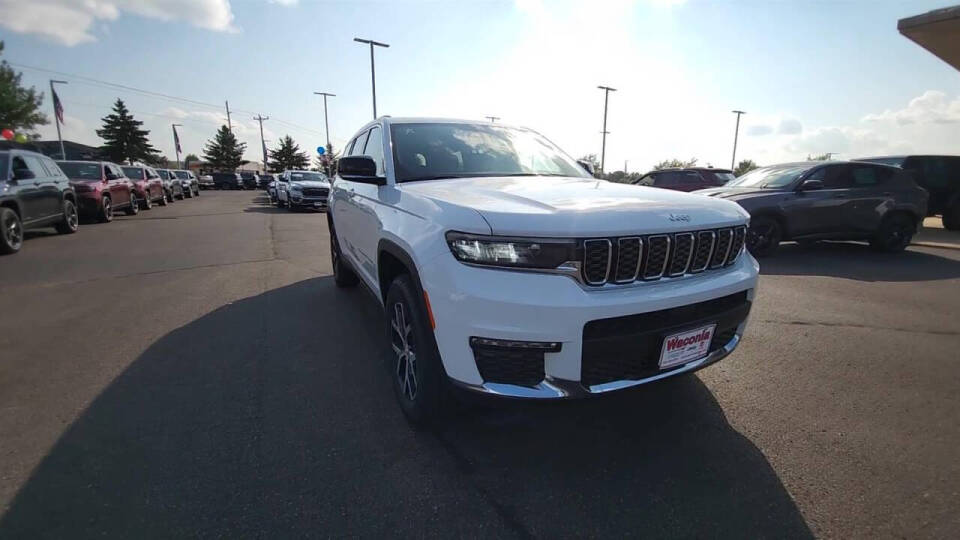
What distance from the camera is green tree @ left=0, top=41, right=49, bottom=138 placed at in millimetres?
38062

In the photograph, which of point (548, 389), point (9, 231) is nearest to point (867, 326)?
point (548, 389)

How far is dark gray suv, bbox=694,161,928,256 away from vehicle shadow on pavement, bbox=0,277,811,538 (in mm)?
5702

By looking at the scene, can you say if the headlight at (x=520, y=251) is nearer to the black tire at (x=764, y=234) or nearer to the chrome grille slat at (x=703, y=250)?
the chrome grille slat at (x=703, y=250)

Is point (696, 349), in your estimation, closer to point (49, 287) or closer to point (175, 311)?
point (175, 311)

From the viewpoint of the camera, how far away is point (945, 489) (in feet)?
6.90

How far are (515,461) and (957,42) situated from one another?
18298 millimetres

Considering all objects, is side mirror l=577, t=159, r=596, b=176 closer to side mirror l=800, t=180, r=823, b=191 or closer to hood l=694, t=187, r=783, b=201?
hood l=694, t=187, r=783, b=201

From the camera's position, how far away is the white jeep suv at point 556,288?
1927 millimetres

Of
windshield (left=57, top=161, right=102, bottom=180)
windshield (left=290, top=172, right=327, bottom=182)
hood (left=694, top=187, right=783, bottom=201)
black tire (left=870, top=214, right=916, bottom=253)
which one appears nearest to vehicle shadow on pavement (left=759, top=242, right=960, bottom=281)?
black tire (left=870, top=214, right=916, bottom=253)

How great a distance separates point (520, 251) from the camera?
6.44ft

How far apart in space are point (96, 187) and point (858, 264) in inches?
711

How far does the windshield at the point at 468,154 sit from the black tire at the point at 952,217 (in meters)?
13.0

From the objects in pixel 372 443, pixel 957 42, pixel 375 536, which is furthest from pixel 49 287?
pixel 957 42

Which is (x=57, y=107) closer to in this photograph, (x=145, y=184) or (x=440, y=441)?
(x=145, y=184)
